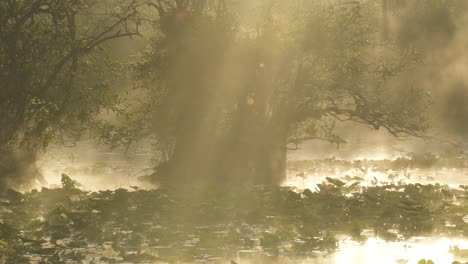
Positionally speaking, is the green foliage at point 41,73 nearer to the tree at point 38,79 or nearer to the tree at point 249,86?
the tree at point 38,79

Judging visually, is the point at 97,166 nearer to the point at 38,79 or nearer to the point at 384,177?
the point at 384,177

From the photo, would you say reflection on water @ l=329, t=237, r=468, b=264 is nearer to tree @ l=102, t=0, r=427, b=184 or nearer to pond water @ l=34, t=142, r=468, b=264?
pond water @ l=34, t=142, r=468, b=264

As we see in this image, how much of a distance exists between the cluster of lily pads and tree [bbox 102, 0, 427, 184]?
6.37m

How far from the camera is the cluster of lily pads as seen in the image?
56.1 ft

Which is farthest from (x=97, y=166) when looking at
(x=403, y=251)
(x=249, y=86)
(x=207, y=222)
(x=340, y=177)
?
(x=403, y=251)

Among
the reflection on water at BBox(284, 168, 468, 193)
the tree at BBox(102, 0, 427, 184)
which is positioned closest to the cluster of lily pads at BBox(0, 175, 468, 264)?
the reflection on water at BBox(284, 168, 468, 193)

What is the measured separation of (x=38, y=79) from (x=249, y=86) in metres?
9.22

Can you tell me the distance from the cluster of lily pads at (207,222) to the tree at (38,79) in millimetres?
2203

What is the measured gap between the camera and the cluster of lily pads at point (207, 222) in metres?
17.1

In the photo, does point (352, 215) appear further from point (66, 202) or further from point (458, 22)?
point (458, 22)

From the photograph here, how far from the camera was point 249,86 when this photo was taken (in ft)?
106

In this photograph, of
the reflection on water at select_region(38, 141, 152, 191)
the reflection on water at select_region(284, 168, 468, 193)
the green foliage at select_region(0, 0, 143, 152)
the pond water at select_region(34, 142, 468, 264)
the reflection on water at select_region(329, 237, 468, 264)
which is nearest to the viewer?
the reflection on water at select_region(329, 237, 468, 264)

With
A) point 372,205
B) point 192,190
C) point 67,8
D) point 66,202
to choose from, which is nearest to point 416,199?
point 372,205

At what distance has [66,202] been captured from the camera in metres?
22.2
